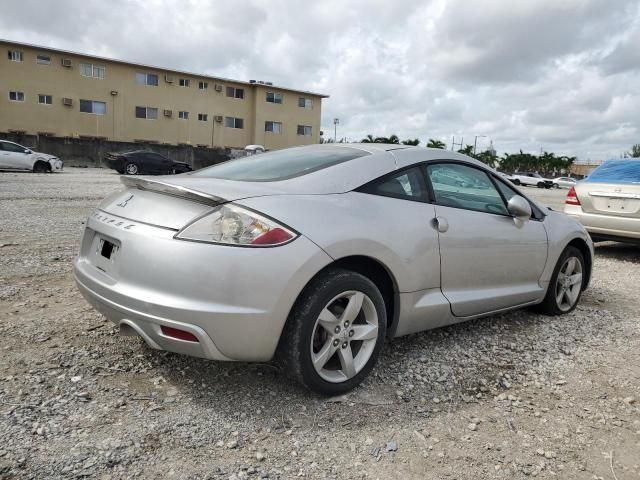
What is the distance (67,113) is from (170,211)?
37448 mm

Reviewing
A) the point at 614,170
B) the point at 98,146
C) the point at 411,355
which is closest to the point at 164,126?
the point at 98,146

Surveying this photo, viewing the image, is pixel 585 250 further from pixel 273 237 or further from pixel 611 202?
pixel 273 237

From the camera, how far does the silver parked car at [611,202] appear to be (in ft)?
22.3

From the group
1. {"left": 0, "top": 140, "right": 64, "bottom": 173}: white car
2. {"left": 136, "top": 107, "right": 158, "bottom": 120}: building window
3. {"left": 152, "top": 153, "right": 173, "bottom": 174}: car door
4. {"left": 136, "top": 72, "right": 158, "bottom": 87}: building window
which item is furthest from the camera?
{"left": 136, "top": 107, "right": 158, "bottom": 120}: building window

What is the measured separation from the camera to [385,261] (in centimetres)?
277

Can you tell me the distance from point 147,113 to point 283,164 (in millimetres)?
37877

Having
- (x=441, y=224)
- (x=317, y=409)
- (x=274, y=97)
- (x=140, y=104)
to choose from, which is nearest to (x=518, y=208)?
(x=441, y=224)

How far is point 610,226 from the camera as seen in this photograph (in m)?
6.96

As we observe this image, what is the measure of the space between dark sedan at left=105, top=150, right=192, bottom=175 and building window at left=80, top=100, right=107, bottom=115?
533 inches

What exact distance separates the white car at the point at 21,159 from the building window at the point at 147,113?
18066 mm

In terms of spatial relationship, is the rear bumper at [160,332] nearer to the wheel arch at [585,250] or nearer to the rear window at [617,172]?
the wheel arch at [585,250]

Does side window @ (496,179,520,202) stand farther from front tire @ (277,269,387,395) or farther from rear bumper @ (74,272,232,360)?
rear bumper @ (74,272,232,360)

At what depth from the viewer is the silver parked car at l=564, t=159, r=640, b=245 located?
268 inches

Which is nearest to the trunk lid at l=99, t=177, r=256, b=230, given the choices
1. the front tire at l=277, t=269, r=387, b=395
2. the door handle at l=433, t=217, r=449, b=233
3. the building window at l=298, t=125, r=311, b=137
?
the front tire at l=277, t=269, r=387, b=395
